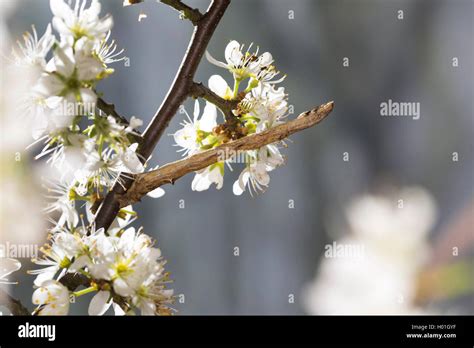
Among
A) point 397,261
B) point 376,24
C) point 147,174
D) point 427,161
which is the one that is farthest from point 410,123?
point 147,174


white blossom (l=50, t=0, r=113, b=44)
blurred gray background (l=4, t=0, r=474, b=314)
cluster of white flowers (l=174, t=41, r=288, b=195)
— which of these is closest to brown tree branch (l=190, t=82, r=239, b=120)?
cluster of white flowers (l=174, t=41, r=288, b=195)

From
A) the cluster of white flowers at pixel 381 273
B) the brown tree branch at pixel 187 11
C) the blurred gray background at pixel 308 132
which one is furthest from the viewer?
the blurred gray background at pixel 308 132

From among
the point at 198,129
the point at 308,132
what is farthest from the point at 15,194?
A: the point at 308,132

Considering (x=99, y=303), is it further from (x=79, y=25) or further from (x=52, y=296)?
(x=79, y=25)

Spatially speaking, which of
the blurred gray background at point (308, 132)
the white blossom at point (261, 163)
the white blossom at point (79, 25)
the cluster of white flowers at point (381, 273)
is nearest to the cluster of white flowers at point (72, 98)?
the white blossom at point (79, 25)

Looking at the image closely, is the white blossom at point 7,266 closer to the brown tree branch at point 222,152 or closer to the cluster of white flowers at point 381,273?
the brown tree branch at point 222,152
